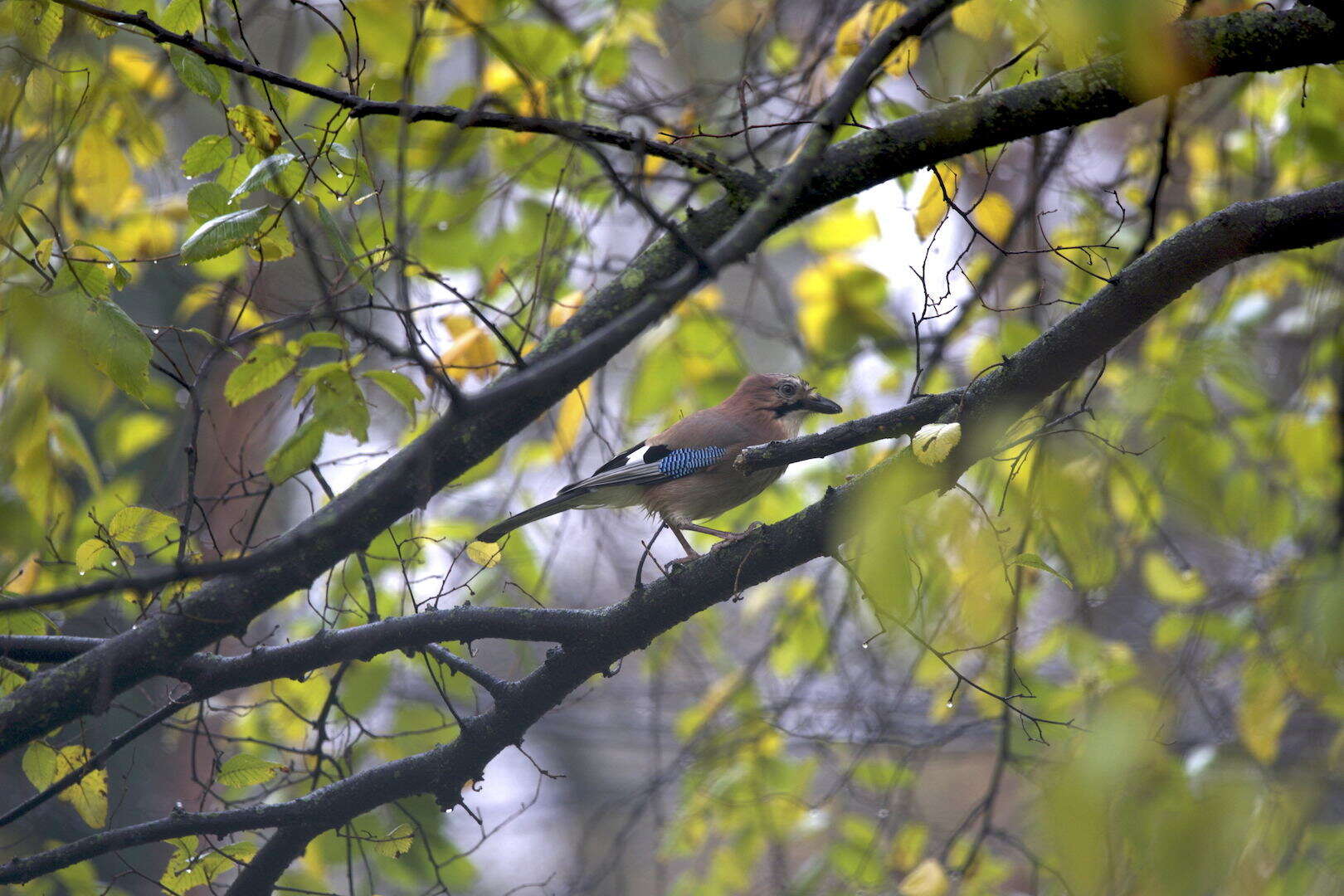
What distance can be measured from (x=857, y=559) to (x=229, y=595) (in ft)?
5.91

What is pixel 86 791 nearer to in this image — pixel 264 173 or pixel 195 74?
pixel 264 173

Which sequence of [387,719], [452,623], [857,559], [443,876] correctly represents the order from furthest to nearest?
1. [387,719]
2. [443,876]
3. [452,623]
4. [857,559]

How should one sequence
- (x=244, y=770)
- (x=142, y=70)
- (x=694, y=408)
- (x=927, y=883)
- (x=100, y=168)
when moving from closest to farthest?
(x=244, y=770)
(x=100, y=168)
(x=927, y=883)
(x=142, y=70)
(x=694, y=408)

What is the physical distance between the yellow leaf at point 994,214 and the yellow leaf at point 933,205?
0.26 metres

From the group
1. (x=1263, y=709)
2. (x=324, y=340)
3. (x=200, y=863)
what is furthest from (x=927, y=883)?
(x=324, y=340)

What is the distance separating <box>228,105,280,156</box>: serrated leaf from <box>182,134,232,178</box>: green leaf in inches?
2.4

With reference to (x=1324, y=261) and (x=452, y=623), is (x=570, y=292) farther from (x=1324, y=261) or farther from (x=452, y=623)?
(x=1324, y=261)

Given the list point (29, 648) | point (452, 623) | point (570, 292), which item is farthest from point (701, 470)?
point (29, 648)

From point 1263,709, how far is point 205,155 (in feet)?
13.3

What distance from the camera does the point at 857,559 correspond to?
2564 mm

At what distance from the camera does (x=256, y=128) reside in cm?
295

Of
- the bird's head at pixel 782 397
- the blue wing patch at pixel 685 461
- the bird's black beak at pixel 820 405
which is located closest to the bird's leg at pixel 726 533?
the blue wing patch at pixel 685 461

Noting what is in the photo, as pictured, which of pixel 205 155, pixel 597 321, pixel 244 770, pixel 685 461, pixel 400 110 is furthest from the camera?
pixel 685 461

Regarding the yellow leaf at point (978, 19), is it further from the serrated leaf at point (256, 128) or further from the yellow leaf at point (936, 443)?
the serrated leaf at point (256, 128)
